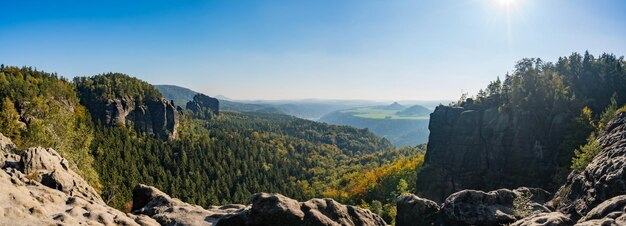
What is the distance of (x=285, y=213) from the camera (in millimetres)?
27562

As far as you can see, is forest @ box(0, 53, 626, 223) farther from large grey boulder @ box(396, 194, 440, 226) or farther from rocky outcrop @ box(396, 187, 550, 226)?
large grey boulder @ box(396, 194, 440, 226)

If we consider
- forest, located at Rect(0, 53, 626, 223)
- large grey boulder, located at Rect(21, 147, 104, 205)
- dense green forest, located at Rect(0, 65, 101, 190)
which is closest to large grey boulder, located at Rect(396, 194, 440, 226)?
forest, located at Rect(0, 53, 626, 223)

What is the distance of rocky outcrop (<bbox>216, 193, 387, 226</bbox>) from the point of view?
27.6 metres

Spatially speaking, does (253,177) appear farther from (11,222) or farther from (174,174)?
(11,222)

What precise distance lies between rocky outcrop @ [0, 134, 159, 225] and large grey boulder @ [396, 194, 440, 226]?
28450mm

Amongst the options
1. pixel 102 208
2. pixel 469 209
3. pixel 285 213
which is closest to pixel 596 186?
pixel 469 209

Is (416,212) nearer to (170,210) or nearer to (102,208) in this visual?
(170,210)

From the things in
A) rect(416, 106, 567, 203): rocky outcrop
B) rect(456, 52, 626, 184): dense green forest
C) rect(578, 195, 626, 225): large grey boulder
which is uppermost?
rect(456, 52, 626, 184): dense green forest

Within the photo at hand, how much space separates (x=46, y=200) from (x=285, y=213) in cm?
1751

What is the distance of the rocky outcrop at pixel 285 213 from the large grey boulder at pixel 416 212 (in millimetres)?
14465

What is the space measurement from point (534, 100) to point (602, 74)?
28667 mm

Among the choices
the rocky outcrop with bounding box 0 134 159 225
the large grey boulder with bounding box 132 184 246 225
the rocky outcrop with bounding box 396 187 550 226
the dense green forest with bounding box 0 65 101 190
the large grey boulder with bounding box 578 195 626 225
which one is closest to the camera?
the large grey boulder with bounding box 578 195 626 225

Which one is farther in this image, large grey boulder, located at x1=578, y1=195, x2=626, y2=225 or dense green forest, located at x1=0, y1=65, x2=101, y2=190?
dense green forest, located at x1=0, y1=65, x2=101, y2=190

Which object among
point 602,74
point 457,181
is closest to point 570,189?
point 457,181
